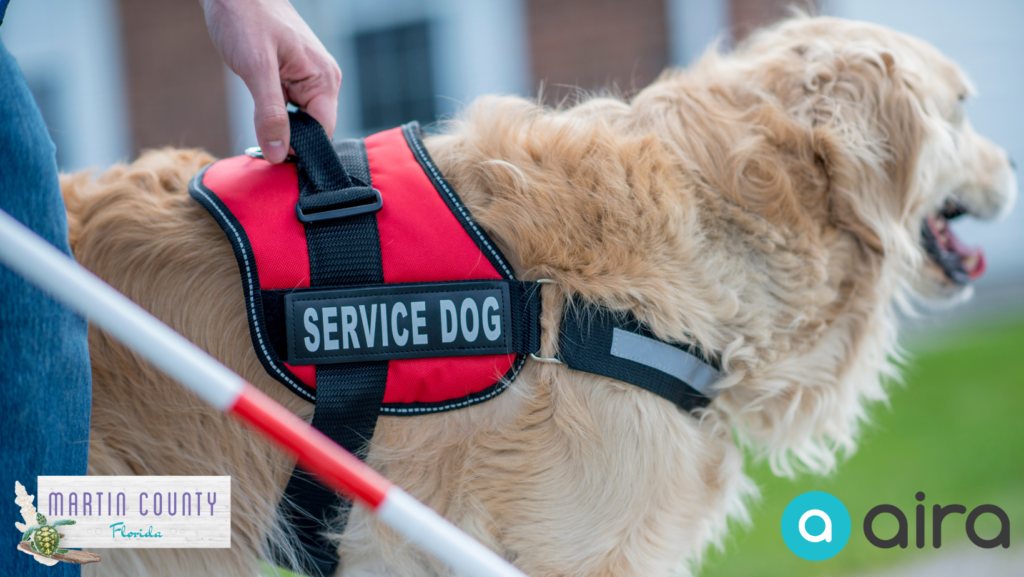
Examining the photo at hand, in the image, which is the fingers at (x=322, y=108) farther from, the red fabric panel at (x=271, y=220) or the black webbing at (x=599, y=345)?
the black webbing at (x=599, y=345)

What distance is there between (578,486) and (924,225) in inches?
58.9

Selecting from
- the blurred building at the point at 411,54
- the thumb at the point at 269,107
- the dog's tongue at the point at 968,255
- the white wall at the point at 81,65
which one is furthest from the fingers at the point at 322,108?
the white wall at the point at 81,65

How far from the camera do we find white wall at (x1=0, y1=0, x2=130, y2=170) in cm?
785

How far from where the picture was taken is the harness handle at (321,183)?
1.42 m

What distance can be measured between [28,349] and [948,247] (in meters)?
2.50

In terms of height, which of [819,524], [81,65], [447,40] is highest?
[447,40]

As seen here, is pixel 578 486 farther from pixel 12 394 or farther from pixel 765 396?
pixel 12 394

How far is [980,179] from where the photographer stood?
7.25 feet

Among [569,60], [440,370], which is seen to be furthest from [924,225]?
[569,60]

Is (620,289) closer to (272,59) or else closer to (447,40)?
(272,59)

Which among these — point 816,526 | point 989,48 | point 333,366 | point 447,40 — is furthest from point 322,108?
point 989,48

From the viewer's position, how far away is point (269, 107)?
1.40 m

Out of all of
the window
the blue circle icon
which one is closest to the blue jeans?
the blue circle icon

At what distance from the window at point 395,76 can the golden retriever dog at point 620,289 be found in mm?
5792
